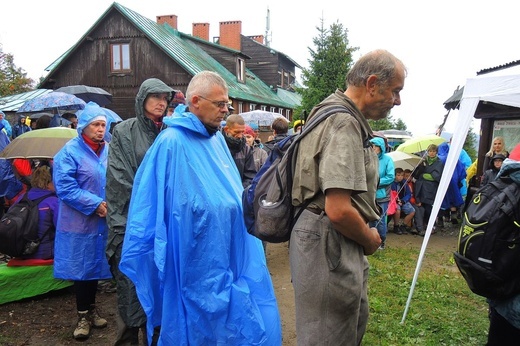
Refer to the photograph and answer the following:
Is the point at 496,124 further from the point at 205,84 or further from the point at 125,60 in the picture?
the point at 125,60

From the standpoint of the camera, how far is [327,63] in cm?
2148

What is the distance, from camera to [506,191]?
2236 mm

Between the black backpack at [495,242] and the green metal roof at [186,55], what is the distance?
19212 millimetres

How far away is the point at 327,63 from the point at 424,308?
18.6 meters

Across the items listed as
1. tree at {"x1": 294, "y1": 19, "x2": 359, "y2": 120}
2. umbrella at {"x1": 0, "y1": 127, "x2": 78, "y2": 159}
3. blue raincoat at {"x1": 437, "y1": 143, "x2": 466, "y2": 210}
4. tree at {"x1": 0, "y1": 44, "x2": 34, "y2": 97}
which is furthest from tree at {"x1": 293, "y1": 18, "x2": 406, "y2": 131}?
umbrella at {"x1": 0, "y1": 127, "x2": 78, "y2": 159}

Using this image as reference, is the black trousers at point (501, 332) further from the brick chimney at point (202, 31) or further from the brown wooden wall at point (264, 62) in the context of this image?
the brown wooden wall at point (264, 62)

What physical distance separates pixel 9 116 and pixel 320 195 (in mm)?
17534

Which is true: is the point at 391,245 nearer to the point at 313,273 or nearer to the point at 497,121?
the point at 497,121

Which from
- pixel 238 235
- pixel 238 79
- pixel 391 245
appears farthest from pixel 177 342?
pixel 238 79

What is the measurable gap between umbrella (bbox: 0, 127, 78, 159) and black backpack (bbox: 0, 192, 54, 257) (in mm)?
598

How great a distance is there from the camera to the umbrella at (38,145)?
4.51 metres

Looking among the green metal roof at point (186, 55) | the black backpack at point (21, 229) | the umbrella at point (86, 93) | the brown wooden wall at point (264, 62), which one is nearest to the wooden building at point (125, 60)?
the green metal roof at point (186, 55)

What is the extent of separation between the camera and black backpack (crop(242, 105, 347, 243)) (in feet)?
6.24

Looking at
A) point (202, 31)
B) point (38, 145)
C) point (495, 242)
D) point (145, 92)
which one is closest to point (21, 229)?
point (38, 145)
